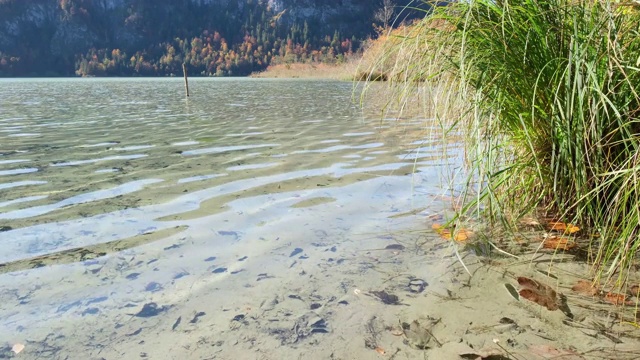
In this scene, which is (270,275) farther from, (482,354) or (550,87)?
(550,87)

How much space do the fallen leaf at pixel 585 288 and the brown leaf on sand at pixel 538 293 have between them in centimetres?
9

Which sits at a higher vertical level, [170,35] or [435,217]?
[170,35]

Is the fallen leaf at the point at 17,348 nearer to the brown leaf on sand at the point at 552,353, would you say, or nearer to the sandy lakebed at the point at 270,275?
the sandy lakebed at the point at 270,275

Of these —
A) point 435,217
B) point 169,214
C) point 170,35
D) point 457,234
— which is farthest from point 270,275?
point 170,35

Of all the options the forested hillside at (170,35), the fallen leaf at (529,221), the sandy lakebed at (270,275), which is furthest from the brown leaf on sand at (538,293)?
the forested hillside at (170,35)

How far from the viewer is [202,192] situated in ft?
11.5

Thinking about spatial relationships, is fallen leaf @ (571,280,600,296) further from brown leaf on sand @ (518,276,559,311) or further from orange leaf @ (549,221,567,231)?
orange leaf @ (549,221,567,231)

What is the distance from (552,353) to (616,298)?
50cm

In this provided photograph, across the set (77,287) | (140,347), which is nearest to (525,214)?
(140,347)

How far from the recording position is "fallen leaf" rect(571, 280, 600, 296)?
1.77m

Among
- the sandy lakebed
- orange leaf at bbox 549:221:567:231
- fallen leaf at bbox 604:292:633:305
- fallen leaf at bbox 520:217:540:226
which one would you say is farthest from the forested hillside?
fallen leaf at bbox 604:292:633:305

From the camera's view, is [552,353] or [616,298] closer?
[552,353]

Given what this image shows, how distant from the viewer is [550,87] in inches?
81.9

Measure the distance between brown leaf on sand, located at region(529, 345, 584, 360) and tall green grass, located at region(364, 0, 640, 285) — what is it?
1.58 feet
